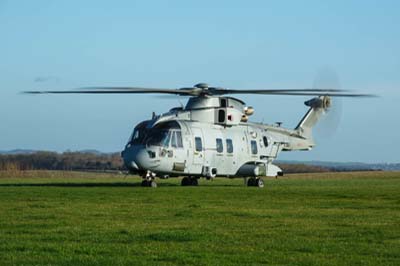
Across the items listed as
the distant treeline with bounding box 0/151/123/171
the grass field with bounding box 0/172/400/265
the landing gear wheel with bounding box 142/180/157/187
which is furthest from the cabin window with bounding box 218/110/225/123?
the distant treeline with bounding box 0/151/123/171

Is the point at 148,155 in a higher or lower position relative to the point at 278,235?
higher

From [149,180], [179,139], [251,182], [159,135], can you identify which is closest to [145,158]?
[149,180]

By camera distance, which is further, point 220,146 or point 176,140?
point 220,146

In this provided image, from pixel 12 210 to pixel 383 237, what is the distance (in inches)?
395

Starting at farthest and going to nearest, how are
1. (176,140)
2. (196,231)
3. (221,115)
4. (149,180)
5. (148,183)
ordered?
(221,115)
(176,140)
(149,180)
(148,183)
(196,231)

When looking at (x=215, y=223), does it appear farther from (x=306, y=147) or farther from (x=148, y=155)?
(x=306, y=147)

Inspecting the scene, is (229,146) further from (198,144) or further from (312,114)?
(312,114)

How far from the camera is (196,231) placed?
18.4 meters

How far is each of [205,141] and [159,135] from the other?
292 cm

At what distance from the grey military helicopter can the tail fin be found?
103 inches

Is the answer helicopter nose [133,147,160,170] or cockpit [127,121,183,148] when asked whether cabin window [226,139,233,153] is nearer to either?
cockpit [127,121,183,148]

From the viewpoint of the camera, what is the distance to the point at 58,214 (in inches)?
877

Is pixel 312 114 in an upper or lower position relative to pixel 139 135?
upper

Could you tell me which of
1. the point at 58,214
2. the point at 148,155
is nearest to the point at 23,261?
the point at 58,214
